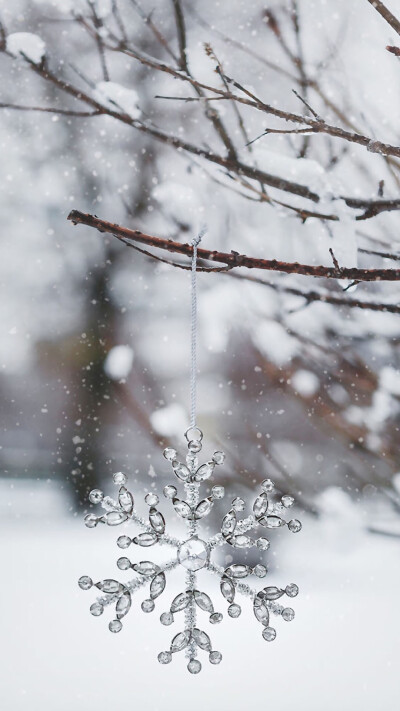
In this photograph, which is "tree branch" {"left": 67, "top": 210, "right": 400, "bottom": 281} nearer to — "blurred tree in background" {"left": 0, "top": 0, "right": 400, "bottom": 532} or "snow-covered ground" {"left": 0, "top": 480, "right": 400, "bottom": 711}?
"blurred tree in background" {"left": 0, "top": 0, "right": 400, "bottom": 532}

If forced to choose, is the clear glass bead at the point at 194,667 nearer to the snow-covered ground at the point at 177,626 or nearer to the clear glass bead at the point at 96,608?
the clear glass bead at the point at 96,608

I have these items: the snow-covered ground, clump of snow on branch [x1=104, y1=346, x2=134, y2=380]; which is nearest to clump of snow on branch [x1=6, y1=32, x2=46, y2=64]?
clump of snow on branch [x1=104, y1=346, x2=134, y2=380]

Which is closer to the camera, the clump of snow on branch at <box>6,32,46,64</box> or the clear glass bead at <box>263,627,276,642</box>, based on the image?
the clear glass bead at <box>263,627,276,642</box>

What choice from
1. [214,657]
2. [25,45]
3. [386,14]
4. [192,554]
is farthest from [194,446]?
[25,45]

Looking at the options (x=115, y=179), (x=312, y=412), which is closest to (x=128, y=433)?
(x=312, y=412)

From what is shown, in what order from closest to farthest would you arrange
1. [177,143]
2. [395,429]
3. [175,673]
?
[175,673] < [177,143] < [395,429]

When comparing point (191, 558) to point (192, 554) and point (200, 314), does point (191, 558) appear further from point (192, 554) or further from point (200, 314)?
point (200, 314)

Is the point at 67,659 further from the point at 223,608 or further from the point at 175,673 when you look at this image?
the point at 223,608
